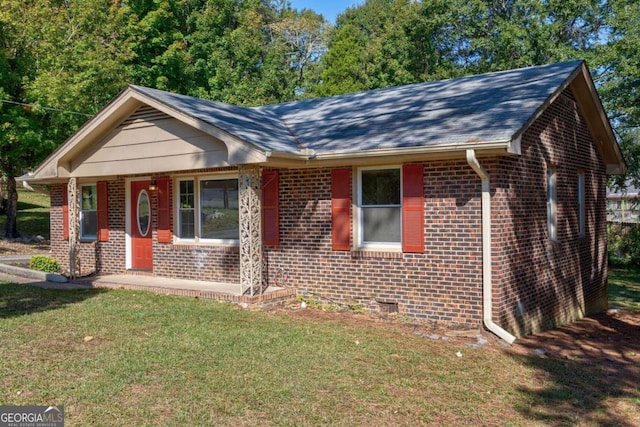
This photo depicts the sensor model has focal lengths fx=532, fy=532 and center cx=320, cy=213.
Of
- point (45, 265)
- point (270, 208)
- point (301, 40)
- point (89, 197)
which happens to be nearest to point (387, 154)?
point (270, 208)

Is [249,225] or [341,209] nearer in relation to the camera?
[249,225]

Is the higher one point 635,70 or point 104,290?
point 635,70

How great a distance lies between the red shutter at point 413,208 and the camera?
A: 339 inches

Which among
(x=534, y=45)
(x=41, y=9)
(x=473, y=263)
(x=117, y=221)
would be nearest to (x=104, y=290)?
(x=117, y=221)

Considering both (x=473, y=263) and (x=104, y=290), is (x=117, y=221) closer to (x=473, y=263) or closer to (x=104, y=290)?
(x=104, y=290)

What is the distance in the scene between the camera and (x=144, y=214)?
1263 centimetres

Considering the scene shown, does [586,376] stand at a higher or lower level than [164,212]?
lower

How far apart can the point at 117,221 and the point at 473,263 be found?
877 cm

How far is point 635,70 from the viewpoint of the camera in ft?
62.5

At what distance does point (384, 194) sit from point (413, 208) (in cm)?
72

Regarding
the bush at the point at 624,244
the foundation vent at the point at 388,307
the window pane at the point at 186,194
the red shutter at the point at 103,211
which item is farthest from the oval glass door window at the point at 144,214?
the bush at the point at 624,244

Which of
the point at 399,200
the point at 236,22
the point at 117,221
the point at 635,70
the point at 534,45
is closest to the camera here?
the point at 399,200

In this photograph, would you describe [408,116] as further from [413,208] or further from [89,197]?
[89,197]

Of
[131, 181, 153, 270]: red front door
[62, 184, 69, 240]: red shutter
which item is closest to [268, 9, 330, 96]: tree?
[62, 184, 69, 240]: red shutter
